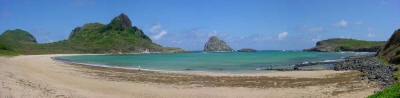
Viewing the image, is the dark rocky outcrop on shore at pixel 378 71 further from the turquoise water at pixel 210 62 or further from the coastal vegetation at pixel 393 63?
the turquoise water at pixel 210 62

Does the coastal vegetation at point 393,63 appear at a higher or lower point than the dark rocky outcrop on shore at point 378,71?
higher

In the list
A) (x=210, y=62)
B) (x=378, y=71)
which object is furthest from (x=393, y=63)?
(x=210, y=62)

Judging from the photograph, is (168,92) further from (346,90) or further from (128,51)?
(128,51)

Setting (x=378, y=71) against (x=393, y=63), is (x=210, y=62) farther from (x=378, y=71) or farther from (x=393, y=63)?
(x=378, y=71)

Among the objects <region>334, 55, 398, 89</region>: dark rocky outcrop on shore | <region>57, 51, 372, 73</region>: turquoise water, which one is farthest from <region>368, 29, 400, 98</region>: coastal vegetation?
<region>57, 51, 372, 73</region>: turquoise water

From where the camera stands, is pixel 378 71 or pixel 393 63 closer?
pixel 378 71

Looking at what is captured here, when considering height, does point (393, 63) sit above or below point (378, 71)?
above

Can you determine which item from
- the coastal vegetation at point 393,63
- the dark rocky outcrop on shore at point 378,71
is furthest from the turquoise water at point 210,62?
the coastal vegetation at point 393,63

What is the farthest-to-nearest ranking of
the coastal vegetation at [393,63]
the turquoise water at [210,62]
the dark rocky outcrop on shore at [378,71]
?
the turquoise water at [210,62]
the dark rocky outcrop on shore at [378,71]
the coastal vegetation at [393,63]

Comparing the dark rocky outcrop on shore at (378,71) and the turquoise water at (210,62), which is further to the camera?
the turquoise water at (210,62)

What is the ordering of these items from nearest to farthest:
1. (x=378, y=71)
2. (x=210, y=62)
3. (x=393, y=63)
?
1. (x=378, y=71)
2. (x=393, y=63)
3. (x=210, y=62)

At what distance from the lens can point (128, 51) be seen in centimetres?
19400

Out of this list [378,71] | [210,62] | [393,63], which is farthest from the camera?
[210,62]

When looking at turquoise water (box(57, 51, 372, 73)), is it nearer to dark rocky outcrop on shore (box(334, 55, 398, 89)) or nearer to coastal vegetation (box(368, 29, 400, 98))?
dark rocky outcrop on shore (box(334, 55, 398, 89))
